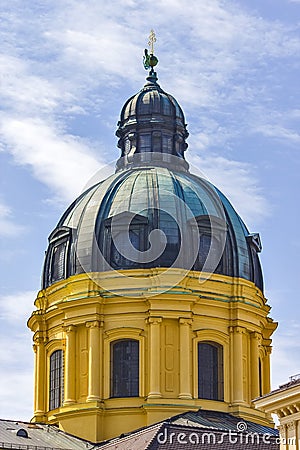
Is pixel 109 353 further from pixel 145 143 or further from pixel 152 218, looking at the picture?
pixel 145 143

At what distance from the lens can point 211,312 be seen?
74.2 m

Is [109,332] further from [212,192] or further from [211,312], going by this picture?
[212,192]

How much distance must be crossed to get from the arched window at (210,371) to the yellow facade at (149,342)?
1.28 feet

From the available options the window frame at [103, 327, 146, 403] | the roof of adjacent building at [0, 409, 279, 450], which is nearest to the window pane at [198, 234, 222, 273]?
the window frame at [103, 327, 146, 403]

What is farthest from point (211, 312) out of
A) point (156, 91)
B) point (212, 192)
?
point (156, 91)

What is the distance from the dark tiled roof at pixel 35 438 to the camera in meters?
67.7

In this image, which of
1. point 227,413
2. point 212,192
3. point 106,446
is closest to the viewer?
point 106,446

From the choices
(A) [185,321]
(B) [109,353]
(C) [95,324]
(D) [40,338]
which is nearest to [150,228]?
(A) [185,321]

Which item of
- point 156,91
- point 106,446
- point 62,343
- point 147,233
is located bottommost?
point 106,446

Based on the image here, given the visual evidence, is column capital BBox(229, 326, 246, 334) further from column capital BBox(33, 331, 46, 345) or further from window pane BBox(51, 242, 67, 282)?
column capital BBox(33, 331, 46, 345)

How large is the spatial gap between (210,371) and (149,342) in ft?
13.5

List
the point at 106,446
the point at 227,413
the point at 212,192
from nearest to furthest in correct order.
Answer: the point at 106,446 < the point at 227,413 < the point at 212,192

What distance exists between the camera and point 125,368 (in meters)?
72.9

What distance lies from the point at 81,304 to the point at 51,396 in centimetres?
586
